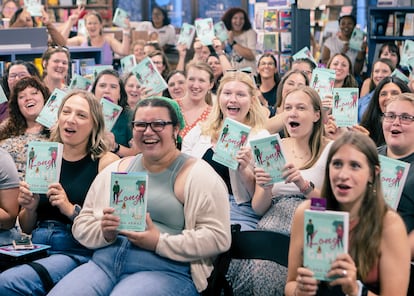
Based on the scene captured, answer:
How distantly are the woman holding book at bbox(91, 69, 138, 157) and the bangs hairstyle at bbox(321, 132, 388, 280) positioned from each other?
295 cm

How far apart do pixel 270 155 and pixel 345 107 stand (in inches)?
55.7

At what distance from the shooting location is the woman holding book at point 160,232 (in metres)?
3.11

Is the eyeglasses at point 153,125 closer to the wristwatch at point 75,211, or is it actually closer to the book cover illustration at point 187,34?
the wristwatch at point 75,211

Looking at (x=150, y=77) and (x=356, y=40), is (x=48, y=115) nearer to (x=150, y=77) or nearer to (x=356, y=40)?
(x=150, y=77)

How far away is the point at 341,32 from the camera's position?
1053cm

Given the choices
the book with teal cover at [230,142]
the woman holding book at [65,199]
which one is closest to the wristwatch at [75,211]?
the woman holding book at [65,199]

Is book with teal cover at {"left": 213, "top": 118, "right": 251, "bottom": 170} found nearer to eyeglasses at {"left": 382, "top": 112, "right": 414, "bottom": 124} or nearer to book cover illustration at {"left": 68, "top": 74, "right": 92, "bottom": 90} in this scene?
eyeglasses at {"left": 382, "top": 112, "right": 414, "bottom": 124}

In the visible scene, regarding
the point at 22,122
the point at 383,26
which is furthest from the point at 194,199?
the point at 383,26

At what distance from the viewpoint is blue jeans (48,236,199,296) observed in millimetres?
3066

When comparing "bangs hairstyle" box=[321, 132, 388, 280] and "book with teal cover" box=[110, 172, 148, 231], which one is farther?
"book with teal cover" box=[110, 172, 148, 231]

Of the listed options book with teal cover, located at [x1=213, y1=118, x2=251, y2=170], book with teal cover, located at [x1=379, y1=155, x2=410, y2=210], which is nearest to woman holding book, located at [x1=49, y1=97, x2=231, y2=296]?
book with teal cover, located at [x1=213, y1=118, x2=251, y2=170]

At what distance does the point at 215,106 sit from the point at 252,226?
1.14 meters

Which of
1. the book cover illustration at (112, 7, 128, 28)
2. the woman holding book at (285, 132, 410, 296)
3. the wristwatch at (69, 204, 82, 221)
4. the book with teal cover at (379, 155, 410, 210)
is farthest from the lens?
the book cover illustration at (112, 7, 128, 28)

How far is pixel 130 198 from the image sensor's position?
306cm
